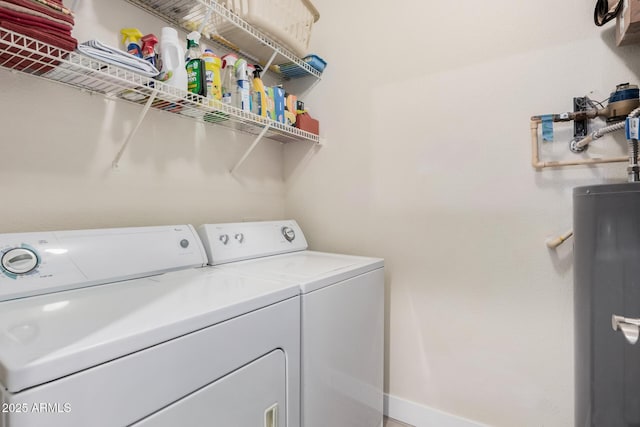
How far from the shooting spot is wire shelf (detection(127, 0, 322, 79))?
138cm

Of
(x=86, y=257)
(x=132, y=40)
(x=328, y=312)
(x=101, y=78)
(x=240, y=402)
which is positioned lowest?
(x=240, y=402)

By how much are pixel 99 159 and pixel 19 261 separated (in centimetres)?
51

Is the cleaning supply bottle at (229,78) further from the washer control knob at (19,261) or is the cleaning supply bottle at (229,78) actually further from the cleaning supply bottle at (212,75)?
the washer control knob at (19,261)

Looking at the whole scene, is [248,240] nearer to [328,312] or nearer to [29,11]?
[328,312]

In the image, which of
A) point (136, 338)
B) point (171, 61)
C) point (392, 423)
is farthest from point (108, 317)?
point (392, 423)

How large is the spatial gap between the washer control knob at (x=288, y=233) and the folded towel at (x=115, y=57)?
103 cm

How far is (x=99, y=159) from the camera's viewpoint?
4.20ft

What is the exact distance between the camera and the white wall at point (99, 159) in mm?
1085

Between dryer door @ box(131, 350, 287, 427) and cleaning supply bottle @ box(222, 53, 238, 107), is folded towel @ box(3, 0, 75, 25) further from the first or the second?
dryer door @ box(131, 350, 287, 427)

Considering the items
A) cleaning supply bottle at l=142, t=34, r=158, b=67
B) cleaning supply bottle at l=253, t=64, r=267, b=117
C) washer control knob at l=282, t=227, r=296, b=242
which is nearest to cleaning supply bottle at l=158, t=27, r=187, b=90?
cleaning supply bottle at l=142, t=34, r=158, b=67

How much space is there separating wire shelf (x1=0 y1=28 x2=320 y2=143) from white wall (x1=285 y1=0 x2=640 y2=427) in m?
0.72

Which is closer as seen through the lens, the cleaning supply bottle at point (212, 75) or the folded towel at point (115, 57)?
the folded towel at point (115, 57)

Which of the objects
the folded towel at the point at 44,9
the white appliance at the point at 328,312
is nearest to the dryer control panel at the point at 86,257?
the white appliance at the point at 328,312

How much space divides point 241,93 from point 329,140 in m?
0.66
